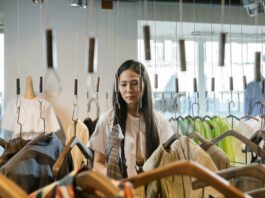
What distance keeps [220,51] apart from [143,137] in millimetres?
770

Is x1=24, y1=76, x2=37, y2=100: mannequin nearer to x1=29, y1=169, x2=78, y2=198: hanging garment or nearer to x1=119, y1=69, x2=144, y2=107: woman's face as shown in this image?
x1=119, y1=69, x2=144, y2=107: woman's face

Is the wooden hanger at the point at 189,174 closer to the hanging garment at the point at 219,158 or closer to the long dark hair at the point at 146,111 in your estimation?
the hanging garment at the point at 219,158

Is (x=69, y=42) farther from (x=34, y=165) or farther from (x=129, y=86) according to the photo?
(x=34, y=165)

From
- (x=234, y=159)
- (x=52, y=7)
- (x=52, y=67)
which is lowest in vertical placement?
(x=234, y=159)

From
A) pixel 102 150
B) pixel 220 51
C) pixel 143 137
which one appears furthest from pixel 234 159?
pixel 220 51

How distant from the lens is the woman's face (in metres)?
1.38

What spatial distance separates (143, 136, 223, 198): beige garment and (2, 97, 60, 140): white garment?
114 cm

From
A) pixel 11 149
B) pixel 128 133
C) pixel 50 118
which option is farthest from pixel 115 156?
pixel 50 118

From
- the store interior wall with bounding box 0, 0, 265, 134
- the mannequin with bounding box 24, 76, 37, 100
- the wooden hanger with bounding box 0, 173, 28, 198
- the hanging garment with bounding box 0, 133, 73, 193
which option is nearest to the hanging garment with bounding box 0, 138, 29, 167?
the hanging garment with bounding box 0, 133, 73, 193

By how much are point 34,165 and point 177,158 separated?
473 millimetres

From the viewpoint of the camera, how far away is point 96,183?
1.86 ft

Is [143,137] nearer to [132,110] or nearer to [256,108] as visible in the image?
[132,110]

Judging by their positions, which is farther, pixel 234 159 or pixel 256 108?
pixel 256 108

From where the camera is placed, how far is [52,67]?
608mm
